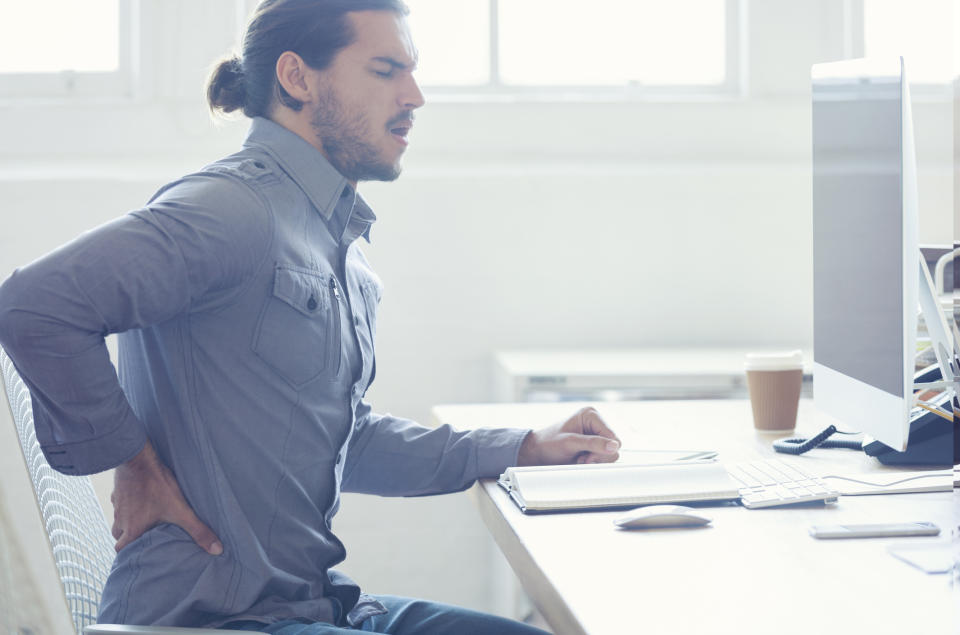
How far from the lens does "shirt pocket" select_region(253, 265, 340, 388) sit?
1.18 metres

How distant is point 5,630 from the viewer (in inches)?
27.1

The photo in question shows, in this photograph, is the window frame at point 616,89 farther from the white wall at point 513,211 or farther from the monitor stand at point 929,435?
the monitor stand at point 929,435

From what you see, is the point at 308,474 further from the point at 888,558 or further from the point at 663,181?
the point at 663,181

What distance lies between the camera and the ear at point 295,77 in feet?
4.72

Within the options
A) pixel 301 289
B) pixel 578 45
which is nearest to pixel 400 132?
pixel 301 289

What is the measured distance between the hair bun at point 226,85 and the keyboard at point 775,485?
910 mm

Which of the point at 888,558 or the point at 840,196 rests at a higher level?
the point at 840,196

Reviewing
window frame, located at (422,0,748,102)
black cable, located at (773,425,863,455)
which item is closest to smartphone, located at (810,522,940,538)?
black cable, located at (773,425,863,455)

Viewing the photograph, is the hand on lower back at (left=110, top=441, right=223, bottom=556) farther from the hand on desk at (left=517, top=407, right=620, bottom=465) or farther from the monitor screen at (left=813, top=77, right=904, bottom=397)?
the monitor screen at (left=813, top=77, right=904, bottom=397)

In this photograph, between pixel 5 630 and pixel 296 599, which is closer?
pixel 5 630

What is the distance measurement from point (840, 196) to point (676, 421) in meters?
0.53

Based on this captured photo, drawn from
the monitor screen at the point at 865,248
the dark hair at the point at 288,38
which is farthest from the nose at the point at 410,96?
the monitor screen at the point at 865,248

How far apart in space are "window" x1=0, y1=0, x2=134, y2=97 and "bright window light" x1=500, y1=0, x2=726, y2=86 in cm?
113

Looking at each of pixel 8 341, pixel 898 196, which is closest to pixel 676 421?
pixel 898 196
